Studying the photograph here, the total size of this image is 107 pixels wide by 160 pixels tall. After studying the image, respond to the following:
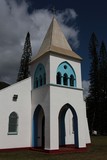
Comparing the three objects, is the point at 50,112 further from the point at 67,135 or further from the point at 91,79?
the point at 91,79

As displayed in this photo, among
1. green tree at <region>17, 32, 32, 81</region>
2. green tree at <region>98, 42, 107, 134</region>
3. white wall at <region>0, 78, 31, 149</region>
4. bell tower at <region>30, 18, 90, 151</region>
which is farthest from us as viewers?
green tree at <region>98, 42, 107, 134</region>

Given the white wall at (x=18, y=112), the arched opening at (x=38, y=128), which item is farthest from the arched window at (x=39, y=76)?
the arched opening at (x=38, y=128)

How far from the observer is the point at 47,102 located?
13.1 meters

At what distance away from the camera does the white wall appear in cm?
1316

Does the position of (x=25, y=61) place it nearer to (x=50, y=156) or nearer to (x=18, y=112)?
(x=18, y=112)

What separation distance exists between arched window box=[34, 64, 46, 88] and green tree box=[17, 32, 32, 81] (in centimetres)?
1912

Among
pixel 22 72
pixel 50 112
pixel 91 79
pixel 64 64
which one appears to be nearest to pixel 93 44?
pixel 91 79

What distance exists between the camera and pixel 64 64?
47.5 feet

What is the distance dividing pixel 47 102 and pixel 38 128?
2.96 metres

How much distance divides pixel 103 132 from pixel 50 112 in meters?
26.3

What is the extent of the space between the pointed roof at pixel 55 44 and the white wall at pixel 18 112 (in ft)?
8.87

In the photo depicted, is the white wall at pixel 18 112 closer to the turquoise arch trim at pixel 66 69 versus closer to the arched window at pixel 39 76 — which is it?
the arched window at pixel 39 76

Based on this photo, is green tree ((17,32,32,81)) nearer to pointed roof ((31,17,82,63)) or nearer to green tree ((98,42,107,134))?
green tree ((98,42,107,134))

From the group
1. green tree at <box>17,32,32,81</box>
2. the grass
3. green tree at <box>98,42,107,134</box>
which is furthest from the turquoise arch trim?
green tree at <box>98,42,107,134</box>
